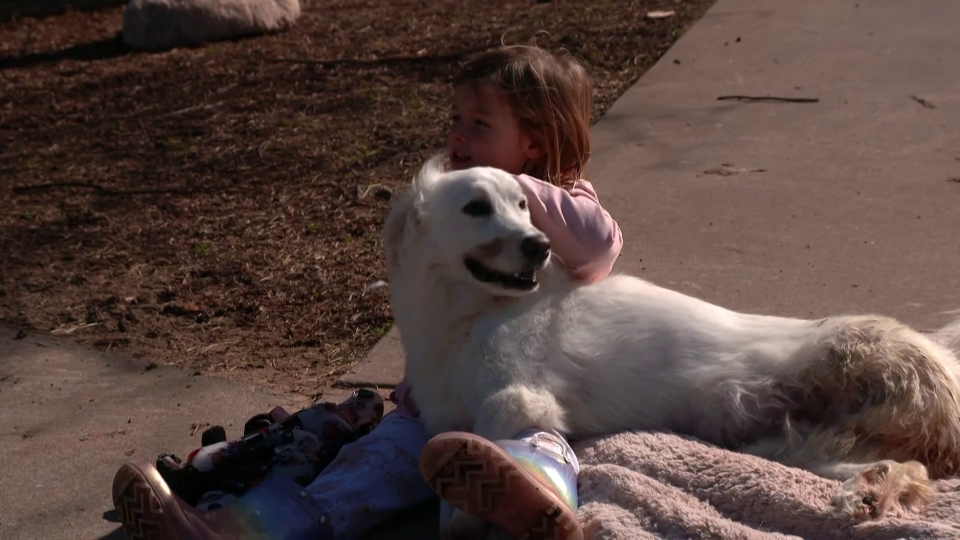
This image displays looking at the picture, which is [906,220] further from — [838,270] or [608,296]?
[608,296]

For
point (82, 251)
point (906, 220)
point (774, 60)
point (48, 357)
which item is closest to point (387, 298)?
point (48, 357)

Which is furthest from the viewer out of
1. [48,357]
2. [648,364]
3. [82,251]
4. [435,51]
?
[435,51]

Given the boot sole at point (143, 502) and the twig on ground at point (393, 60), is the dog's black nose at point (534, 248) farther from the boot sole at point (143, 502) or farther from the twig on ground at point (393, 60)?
the twig on ground at point (393, 60)

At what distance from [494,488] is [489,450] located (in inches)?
3.8

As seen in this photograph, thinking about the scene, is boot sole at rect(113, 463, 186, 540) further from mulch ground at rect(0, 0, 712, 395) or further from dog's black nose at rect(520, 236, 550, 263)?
mulch ground at rect(0, 0, 712, 395)

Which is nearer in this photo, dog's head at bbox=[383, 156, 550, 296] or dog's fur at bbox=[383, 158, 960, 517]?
dog's fur at bbox=[383, 158, 960, 517]

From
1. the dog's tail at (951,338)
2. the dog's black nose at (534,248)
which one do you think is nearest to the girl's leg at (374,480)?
the dog's black nose at (534,248)

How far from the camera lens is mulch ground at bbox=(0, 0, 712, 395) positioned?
A: 5.19 meters

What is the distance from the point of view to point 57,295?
5.54m

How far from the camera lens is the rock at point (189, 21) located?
9938mm

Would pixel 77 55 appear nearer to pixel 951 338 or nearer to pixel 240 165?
pixel 240 165

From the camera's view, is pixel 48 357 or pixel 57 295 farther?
pixel 57 295

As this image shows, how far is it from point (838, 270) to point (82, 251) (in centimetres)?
385

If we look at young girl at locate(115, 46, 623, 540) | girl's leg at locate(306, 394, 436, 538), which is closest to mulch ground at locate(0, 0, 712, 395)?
girl's leg at locate(306, 394, 436, 538)
